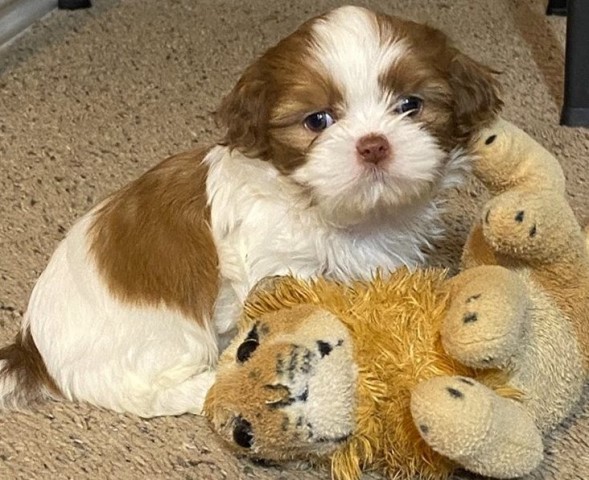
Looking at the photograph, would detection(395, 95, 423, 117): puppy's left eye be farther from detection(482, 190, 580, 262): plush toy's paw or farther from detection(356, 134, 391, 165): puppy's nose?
detection(482, 190, 580, 262): plush toy's paw

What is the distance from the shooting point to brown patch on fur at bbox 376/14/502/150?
4.35ft

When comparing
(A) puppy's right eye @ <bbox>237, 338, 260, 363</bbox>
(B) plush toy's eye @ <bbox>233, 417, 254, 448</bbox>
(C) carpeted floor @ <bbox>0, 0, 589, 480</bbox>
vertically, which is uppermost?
(A) puppy's right eye @ <bbox>237, 338, 260, 363</bbox>

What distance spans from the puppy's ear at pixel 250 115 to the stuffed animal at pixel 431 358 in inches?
8.1

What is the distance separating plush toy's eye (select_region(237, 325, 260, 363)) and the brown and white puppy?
209 millimetres

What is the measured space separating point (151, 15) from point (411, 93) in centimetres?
177

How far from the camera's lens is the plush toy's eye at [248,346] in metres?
1.20

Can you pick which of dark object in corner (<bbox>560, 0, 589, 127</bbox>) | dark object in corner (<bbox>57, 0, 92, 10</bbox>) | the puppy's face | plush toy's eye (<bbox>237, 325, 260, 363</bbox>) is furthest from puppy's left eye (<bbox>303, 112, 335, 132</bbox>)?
dark object in corner (<bbox>57, 0, 92, 10</bbox>)

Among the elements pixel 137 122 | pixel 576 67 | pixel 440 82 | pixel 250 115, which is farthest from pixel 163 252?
pixel 576 67

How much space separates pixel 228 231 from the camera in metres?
1.43

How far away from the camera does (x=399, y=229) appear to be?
1.49 m

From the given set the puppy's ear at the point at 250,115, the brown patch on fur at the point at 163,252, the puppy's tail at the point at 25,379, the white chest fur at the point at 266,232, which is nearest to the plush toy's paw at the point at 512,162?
the white chest fur at the point at 266,232

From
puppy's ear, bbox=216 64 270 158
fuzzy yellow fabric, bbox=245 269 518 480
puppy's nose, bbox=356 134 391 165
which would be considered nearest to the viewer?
fuzzy yellow fabric, bbox=245 269 518 480

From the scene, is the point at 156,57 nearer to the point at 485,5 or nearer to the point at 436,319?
the point at 485,5

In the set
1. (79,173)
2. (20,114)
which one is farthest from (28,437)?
(20,114)
